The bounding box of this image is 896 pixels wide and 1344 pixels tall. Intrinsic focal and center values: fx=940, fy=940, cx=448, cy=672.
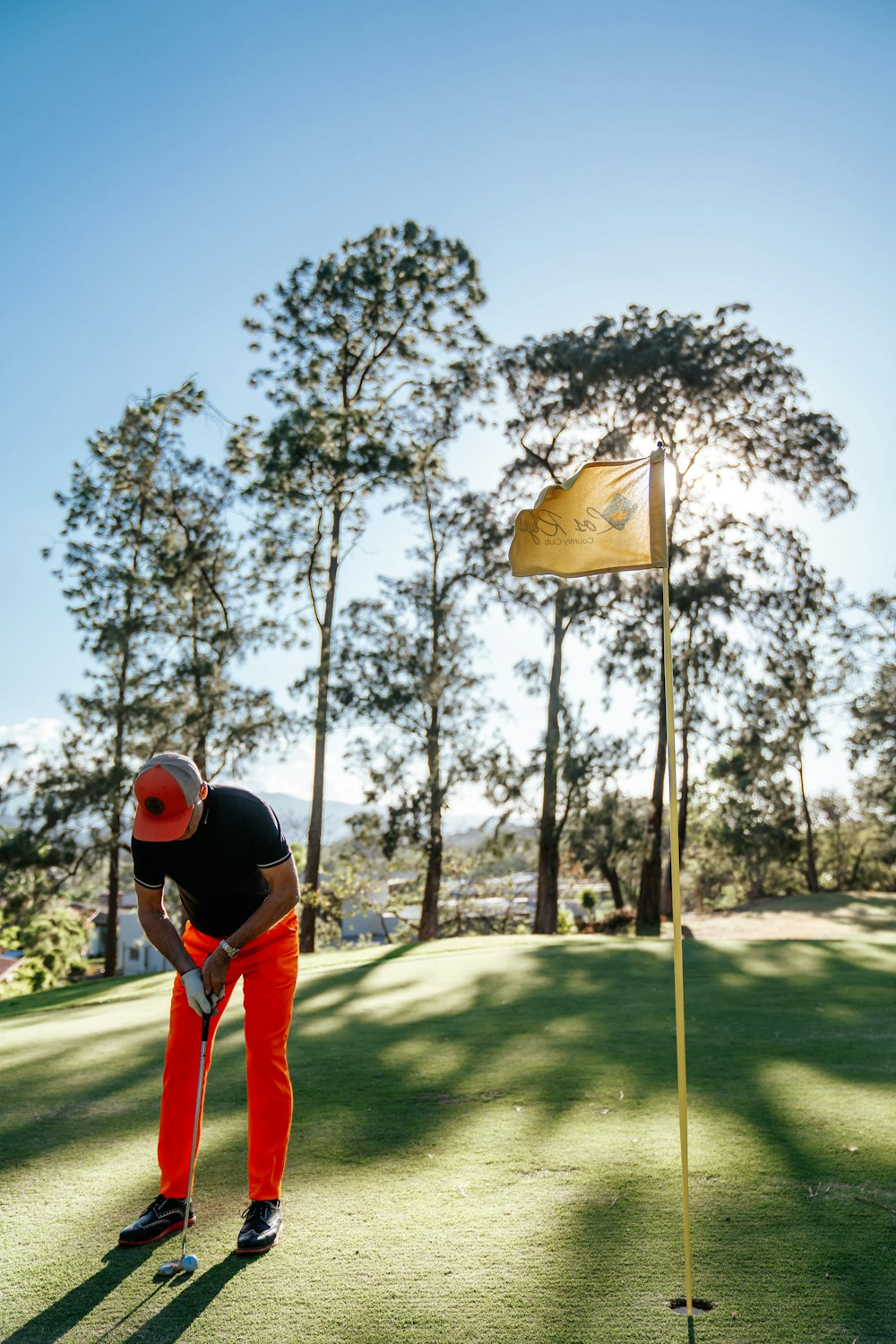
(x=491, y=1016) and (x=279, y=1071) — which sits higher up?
(x=279, y=1071)

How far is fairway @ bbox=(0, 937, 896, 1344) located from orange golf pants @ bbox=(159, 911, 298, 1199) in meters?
0.24

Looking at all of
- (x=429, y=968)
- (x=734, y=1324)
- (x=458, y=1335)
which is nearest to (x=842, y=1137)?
(x=734, y=1324)

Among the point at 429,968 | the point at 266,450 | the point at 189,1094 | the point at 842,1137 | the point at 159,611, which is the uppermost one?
the point at 266,450

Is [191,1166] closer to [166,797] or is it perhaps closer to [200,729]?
[166,797]

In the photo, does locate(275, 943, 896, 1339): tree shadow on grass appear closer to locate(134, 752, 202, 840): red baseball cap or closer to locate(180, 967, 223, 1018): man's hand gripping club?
locate(180, 967, 223, 1018): man's hand gripping club

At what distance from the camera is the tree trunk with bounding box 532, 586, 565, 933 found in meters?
24.9

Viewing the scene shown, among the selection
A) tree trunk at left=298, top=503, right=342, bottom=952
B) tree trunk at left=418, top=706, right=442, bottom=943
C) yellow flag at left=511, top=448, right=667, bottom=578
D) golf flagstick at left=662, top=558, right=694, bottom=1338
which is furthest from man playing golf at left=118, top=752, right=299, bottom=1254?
tree trunk at left=418, top=706, right=442, bottom=943

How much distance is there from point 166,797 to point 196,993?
2.42 ft

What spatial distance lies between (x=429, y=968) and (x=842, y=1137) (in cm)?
722

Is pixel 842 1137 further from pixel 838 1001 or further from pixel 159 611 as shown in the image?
pixel 159 611

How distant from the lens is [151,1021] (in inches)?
318

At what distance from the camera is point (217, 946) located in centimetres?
382

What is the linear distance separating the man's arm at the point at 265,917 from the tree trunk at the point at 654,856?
19.8 meters

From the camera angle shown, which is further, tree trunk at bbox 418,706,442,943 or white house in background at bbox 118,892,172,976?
white house in background at bbox 118,892,172,976
